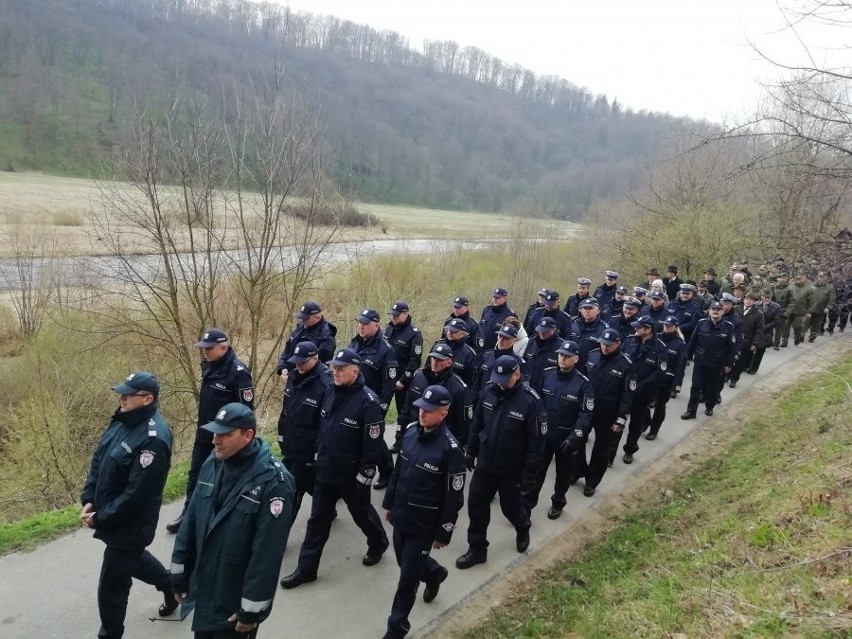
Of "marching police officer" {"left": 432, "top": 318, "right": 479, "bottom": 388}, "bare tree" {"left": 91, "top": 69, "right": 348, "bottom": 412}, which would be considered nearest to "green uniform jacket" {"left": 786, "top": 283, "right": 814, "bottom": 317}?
"marching police officer" {"left": 432, "top": 318, "right": 479, "bottom": 388}

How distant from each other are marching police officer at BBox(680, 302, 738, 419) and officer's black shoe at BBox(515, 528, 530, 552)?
516cm

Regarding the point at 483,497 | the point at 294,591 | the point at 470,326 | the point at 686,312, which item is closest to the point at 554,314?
the point at 470,326

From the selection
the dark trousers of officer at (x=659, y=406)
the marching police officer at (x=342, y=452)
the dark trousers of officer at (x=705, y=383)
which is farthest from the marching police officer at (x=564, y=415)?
the dark trousers of officer at (x=705, y=383)

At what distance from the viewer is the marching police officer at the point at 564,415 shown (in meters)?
6.09

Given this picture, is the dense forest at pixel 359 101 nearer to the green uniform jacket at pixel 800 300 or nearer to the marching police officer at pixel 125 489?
the green uniform jacket at pixel 800 300

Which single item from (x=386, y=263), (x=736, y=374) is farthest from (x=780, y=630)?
(x=386, y=263)

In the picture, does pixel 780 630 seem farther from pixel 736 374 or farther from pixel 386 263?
pixel 386 263

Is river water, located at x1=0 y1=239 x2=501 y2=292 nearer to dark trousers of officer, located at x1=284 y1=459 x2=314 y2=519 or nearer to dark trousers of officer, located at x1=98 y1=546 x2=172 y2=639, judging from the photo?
dark trousers of officer, located at x1=284 y1=459 x2=314 y2=519

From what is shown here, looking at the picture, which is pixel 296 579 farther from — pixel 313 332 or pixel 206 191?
pixel 206 191

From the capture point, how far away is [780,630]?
376cm

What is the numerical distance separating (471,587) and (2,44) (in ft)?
295

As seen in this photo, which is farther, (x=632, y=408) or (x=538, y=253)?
(x=538, y=253)

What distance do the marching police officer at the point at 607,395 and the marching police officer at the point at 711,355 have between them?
330 cm

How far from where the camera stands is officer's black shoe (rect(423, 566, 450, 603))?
184 inches
